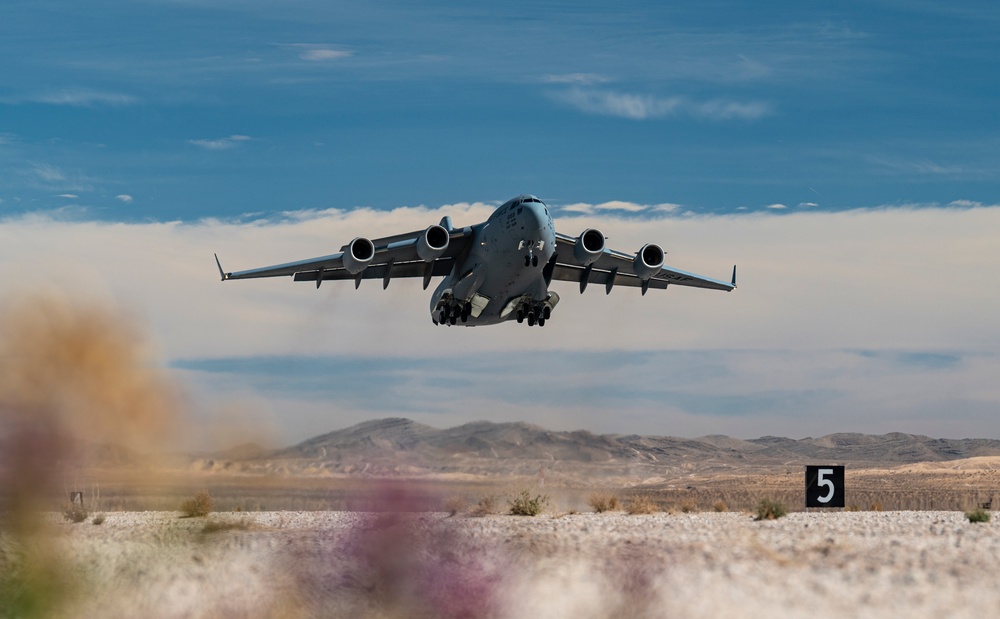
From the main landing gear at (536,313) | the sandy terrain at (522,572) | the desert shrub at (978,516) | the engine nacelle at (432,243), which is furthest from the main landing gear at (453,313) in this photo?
the desert shrub at (978,516)

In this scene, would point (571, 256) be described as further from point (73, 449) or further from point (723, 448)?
point (723, 448)

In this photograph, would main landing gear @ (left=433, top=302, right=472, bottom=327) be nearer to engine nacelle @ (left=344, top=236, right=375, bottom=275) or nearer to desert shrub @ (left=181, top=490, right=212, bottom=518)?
engine nacelle @ (left=344, top=236, right=375, bottom=275)

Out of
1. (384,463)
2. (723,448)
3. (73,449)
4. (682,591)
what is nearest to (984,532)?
(682,591)

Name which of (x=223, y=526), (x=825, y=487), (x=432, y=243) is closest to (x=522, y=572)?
(x=223, y=526)

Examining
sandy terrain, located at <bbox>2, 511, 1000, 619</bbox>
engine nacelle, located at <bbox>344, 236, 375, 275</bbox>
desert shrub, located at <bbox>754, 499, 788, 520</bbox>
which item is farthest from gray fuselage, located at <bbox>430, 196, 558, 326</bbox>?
sandy terrain, located at <bbox>2, 511, 1000, 619</bbox>

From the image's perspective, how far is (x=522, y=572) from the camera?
18656 mm

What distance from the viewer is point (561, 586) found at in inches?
714

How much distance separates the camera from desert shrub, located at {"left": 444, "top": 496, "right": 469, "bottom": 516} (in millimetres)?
29841

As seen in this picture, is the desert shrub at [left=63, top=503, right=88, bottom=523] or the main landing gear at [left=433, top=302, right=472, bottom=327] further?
the main landing gear at [left=433, top=302, right=472, bottom=327]

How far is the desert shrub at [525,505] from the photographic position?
31031 millimetres

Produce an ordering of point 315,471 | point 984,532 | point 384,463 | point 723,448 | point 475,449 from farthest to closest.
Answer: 1. point 723,448
2. point 475,449
3. point 315,471
4. point 384,463
5. point 984,532

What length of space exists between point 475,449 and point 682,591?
16.3 metres

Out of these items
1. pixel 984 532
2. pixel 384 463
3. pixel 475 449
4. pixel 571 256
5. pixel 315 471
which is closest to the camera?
pixel 984 532

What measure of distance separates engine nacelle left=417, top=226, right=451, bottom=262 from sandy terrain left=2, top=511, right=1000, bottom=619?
40.7 ft
